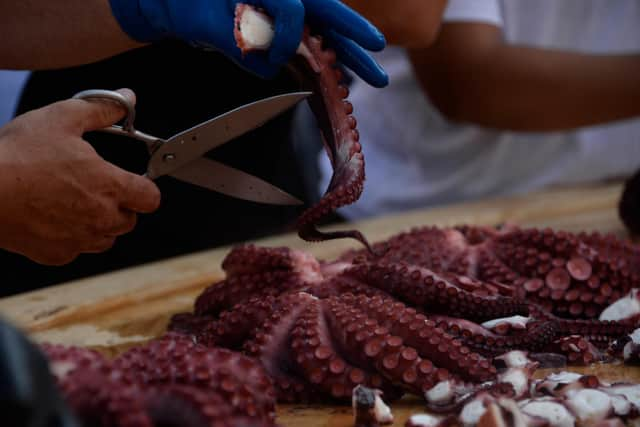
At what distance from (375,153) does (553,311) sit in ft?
5.18

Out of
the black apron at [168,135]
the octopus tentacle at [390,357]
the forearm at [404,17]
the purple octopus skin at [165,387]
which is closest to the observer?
the purple octopus skin at [165,387]

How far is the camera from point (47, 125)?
1.32 metres

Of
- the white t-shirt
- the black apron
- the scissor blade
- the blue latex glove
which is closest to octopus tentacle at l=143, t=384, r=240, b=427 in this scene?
the scissor blade

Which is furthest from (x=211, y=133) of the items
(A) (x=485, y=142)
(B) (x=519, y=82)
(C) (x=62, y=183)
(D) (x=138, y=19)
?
(A) (x=485, y=142)

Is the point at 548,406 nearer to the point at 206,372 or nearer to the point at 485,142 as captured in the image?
the point at 206,372

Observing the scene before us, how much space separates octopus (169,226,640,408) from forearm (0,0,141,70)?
0.52 m

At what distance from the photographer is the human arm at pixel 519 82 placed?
8.99 ft

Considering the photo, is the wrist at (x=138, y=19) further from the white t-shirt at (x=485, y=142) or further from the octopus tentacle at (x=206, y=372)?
the white t-shirt at (x=485, y=142)

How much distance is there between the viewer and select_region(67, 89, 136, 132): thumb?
1.33m

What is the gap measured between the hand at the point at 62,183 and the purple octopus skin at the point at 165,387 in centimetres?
35

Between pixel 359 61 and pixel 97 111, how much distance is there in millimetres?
478

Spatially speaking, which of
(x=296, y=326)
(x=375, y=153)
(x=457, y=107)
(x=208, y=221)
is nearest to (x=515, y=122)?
(x=457, y=107)

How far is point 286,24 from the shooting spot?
1396mm

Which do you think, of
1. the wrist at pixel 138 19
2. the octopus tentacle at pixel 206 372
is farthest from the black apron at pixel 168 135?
the octopus tentacle at pixel 206 372
